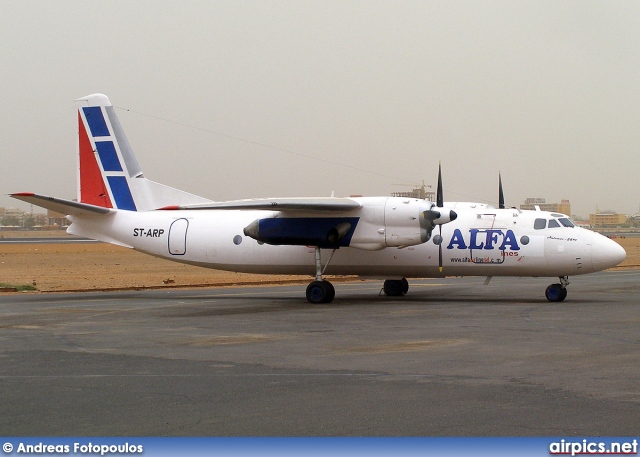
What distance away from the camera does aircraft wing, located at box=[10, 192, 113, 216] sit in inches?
963

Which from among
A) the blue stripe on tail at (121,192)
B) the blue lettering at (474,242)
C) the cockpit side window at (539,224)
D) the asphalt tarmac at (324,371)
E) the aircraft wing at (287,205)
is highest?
the blue stripe on tail at (121,192)

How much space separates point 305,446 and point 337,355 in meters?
5.92

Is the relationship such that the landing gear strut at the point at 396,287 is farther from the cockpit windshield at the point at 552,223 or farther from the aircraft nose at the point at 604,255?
the aircraft nose at the point at 604,255

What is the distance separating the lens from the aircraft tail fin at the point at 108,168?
29.5 metres

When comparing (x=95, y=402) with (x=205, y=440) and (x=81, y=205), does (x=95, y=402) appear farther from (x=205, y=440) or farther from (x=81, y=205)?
(x=81, y=205)

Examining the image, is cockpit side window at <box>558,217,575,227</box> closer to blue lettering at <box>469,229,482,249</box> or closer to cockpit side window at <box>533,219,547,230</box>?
cockpit side window at <box>533,219,547,230</box>

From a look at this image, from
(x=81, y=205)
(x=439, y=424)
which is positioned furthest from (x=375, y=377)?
(x=81, y=205)

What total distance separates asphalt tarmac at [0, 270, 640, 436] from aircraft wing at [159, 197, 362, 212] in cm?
323

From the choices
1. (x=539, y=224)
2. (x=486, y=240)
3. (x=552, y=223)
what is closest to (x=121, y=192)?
(x=486, y=240)

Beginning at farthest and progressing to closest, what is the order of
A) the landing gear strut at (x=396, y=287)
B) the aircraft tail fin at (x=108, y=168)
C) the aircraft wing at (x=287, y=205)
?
the aircraft tail fin at (x=108, y=168) → the landing gear strut at (x=396, y=287) → the aircraft wing at (x=287, y=205)

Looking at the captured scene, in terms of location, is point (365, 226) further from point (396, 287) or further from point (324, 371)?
point (324, 371)

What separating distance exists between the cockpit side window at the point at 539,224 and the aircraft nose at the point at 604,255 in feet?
5.27

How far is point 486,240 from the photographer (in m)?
24.6

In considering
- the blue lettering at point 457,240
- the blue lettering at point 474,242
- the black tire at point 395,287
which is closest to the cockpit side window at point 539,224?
the blue lettering at point 474,242
